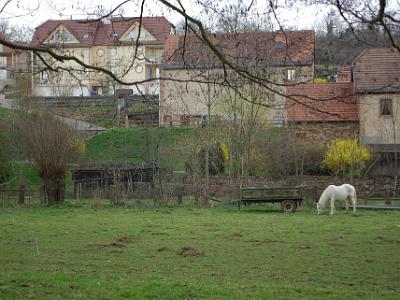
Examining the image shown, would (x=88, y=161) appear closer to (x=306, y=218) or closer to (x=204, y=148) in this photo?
(x=204, y=148)

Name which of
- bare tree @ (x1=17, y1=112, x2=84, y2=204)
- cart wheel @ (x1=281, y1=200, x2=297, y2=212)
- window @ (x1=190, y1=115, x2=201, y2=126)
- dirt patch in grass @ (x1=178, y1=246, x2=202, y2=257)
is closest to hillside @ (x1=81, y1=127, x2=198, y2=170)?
window @ (x1=190, y1=115, x2=201, y2=126)

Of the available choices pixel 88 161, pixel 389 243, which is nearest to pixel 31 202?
pixel 88 161

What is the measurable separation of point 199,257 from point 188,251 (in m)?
0.71

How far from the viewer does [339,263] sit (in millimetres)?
12633

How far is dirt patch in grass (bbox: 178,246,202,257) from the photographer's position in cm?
1371

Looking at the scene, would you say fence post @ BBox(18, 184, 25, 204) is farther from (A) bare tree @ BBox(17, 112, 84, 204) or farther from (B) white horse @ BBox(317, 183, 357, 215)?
(B) white horse @ BBox(317, 183, 357, 215)

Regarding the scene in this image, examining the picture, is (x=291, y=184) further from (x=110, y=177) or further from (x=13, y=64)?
(x=13, y=64)

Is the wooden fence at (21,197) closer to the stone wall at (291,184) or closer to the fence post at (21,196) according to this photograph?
the fence post at (21,196)

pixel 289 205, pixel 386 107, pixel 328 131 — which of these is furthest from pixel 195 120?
pixel 289 205

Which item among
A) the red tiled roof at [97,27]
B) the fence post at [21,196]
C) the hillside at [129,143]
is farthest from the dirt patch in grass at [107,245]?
the hillside at [129,143]

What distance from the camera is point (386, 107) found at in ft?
132

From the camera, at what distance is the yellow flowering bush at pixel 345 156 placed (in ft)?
116

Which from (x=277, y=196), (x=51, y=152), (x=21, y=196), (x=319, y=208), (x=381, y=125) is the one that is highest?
(x=381, y=125)

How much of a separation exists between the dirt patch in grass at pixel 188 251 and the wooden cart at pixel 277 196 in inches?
467
